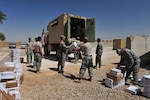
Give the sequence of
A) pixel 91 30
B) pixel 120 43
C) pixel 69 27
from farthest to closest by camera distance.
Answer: pixel 120 43, pixel 91 30, pixel 69 27

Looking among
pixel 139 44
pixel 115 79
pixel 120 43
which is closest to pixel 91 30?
pixel 120 43

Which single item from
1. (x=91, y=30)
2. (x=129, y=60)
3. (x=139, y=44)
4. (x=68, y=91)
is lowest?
(x=68, y=91)

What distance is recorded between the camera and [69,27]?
1142 cm

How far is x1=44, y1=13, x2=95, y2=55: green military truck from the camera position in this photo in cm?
1155

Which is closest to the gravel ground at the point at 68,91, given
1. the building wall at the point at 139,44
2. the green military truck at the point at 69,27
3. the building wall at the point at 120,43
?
the building wall at the point at 139,44

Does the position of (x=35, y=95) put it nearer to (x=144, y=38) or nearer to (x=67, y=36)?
(x=67, y=36)

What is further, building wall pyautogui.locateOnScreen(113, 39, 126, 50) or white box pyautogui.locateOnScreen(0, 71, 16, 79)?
building wall pyautogui.locateOnScreen(113, 39, 126, 50)

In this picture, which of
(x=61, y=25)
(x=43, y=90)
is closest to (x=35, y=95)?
(x=43, y=90)

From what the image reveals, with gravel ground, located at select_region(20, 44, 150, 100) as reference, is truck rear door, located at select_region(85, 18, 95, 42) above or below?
above

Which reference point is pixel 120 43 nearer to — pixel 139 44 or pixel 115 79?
pixel 139 44

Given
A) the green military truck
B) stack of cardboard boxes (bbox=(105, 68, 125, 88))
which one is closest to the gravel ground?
stack of cardboard boxes (bbox=(105, 68, 125, 88))

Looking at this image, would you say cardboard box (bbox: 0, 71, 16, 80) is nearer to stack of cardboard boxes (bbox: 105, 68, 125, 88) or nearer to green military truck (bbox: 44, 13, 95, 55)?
stack of cardboard boxes (bbox: 105, 68, 125, 88)

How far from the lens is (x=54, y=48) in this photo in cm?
1401

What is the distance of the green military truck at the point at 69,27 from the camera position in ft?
37.9
